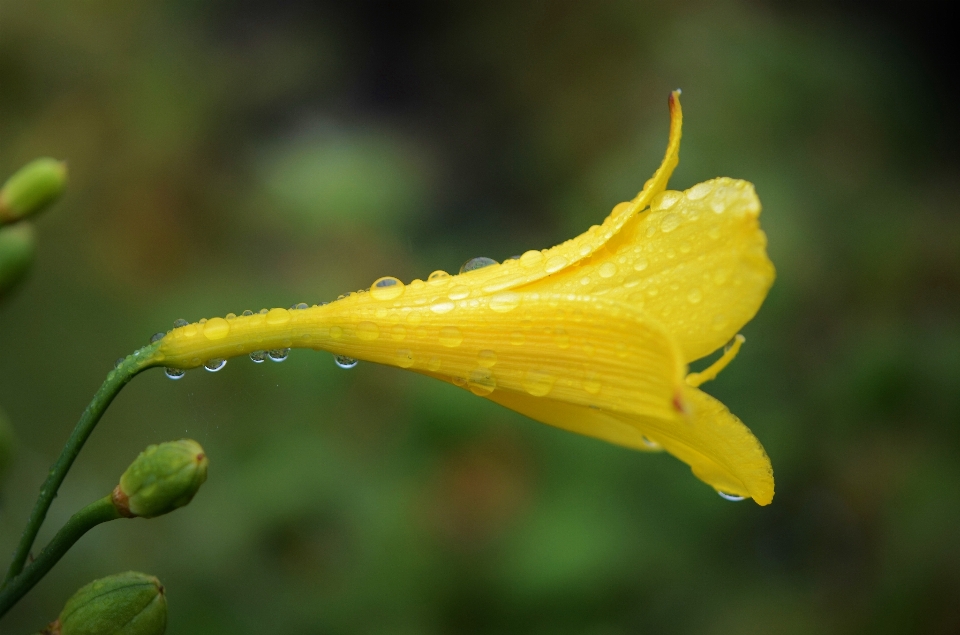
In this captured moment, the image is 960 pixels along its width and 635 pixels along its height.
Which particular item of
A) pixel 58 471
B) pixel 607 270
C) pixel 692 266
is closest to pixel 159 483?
pixel 58 471

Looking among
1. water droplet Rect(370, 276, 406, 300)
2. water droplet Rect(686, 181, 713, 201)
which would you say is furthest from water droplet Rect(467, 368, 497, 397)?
water droplet Rect(686, 181, 713, 201)

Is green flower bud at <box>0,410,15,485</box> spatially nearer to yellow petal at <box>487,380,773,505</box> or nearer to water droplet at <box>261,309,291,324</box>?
water droplet at <box>261,309,291,324</box>

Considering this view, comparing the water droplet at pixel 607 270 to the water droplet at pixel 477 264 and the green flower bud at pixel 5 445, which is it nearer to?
the water droplet at pixel 477 264

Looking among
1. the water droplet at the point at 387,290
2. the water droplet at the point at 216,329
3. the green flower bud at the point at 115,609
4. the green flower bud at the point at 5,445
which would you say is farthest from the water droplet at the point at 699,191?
the green flower bud at the point at 5,445

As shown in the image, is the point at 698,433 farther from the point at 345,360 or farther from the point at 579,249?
the point at 345,360

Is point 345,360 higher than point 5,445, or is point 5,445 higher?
point 345,360

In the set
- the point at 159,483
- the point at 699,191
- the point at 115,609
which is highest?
the point at 699,191
